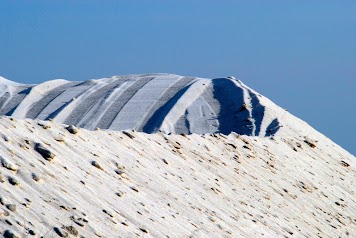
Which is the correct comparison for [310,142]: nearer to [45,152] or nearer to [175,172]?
[175,172]

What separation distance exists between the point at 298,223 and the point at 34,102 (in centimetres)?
1204

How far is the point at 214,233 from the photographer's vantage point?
9703 mm

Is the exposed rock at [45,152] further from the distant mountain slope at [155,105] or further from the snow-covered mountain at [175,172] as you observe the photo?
the distant mountain slope at [155,105]

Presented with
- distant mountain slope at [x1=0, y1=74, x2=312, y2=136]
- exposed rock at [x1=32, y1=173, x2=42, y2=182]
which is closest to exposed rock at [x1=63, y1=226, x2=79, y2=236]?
exposed rock at [x1=32, y1=173, x2=42, y2=182]

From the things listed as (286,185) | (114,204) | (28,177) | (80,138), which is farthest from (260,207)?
(28,177)

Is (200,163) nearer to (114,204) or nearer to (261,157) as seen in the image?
(261,157)

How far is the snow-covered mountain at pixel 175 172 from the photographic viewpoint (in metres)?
8.36

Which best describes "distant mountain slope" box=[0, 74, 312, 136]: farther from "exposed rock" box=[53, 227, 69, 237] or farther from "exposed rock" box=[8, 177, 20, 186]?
"exposed rock" box=[53, 227, 69, 237]

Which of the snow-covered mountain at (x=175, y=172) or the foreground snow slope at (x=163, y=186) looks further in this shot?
the snow-covered mountain at (x=175, y=172)

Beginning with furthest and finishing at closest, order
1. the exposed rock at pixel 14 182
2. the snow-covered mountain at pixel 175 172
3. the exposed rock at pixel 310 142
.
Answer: the exposed rock at pixel 310 142 → the snow-covered mountain at pixel 175 172 → the exposed rock at pixel 14 182

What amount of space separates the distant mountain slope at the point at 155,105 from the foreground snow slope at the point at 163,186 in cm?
321

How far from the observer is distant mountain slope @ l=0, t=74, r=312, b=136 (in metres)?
19.5

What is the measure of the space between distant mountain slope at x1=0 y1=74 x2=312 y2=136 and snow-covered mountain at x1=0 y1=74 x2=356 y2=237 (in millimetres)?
50

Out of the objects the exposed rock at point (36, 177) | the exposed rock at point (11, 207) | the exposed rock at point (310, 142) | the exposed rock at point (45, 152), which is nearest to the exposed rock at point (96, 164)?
the exposed rock at point (45, 152)
